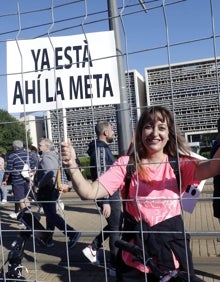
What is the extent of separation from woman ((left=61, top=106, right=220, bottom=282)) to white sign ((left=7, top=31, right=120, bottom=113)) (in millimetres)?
581

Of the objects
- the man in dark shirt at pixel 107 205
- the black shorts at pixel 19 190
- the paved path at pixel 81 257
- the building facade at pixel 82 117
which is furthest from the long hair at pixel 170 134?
the black shorts at pixel 19 190

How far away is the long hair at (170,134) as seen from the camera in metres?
2.25

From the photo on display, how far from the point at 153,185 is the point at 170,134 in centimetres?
30

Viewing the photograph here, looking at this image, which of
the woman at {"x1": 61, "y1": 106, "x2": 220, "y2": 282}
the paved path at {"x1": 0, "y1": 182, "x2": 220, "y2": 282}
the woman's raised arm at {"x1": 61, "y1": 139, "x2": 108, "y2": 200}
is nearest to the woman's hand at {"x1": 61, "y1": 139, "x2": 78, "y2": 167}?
the woman's raised arm at {"x1": 61, "y1": 139, "x2": 108, "y2": 200}

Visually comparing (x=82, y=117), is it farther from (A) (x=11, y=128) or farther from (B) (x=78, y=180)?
(A) (x=11, y=128)

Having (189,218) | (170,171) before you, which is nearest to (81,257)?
(189,218)

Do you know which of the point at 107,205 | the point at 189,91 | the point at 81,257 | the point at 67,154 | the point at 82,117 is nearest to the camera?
the point at 67,154

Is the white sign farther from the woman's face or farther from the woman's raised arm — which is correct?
the woman's raised arm

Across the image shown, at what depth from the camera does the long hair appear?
2.25m

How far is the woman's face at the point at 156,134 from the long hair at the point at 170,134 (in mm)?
19

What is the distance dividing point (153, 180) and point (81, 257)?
3.14 metres

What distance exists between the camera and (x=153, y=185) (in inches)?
89.1

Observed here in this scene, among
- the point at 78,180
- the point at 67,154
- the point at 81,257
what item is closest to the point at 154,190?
the point at 78,180

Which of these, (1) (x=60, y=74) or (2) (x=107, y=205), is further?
(2) (x=107, y=205)
